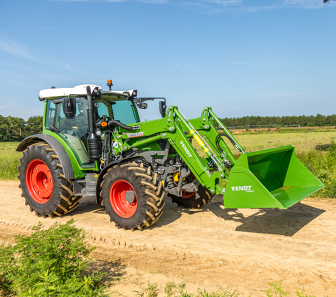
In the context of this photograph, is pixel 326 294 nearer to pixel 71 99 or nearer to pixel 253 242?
pixel 253 242

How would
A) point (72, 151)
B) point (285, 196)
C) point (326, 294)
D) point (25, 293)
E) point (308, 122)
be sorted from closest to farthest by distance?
point (25, 293) → point (326, 294) → point (285, 196) → point (72, 151) → point (308, 122)

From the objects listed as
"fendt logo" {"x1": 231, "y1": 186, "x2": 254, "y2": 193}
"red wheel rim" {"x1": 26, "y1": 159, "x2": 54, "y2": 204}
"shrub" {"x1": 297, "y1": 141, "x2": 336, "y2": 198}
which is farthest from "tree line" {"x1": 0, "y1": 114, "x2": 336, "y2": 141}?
"fendt logo" {"x1": 231, "y1": 186, "x2": 254, "y2": 193}

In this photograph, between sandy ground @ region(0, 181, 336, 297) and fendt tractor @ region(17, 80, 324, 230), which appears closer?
sandy ground @ region(0, 181, 336, 297)

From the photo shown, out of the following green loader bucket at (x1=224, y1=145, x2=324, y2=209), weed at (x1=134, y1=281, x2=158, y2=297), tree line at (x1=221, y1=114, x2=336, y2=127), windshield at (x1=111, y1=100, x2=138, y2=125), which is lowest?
weed at (x1=134, y1=281, x2=158, y2=297)

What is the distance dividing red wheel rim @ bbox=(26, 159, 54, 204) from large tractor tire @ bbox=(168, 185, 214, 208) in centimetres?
267

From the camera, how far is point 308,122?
226 feet

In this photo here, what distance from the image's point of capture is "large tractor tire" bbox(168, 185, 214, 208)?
6.39 meters

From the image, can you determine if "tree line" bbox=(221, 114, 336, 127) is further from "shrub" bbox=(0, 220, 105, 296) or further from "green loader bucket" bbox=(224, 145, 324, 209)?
"shrub" bbox=(0, 220, 105, 296)

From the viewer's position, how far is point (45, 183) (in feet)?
21.6

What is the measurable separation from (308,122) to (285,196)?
7072cm

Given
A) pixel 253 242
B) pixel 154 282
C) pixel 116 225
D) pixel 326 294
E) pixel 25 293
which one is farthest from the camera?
pixel 116 225

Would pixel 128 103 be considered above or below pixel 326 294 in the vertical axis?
above

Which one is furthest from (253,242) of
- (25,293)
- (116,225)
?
(25,293)

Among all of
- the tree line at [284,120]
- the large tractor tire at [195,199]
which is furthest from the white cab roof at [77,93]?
the tree line at [284,120]
